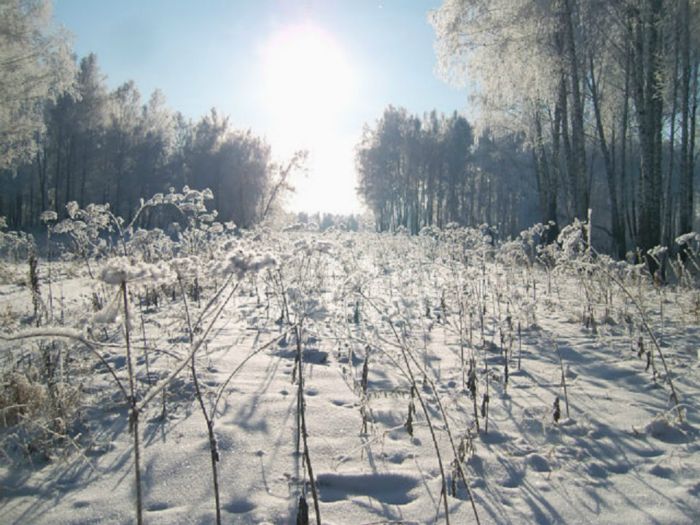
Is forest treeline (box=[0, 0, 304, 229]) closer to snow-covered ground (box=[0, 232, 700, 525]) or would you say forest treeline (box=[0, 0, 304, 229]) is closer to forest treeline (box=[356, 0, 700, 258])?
forest treeline (box=[356, 0, 700, 258])

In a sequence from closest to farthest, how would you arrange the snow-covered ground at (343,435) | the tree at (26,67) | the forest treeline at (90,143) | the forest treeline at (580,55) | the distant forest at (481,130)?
the snow-covered ground at (343,435) → the forest treeline at (580,55) → the distant forest at (481,130) → the tree at (26,67) → the forest treeline at (90,143)

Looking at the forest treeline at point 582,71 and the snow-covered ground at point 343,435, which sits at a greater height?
the forest treeline at point 582,71

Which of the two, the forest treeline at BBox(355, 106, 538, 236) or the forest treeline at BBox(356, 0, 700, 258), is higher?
the forest treeline at BBox(355, 106, 538, 236)

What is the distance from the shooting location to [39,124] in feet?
50.3

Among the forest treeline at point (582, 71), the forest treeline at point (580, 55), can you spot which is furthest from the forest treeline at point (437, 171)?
the forest treeline at point (580, 55)

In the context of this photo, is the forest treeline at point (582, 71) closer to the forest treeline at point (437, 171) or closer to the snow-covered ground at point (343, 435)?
the snow-covered ground at point (343, 435)

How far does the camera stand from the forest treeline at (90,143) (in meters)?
14.3

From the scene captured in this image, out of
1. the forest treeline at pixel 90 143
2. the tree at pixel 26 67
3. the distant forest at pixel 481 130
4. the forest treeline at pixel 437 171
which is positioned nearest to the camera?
the distant forest at pixel 481 130

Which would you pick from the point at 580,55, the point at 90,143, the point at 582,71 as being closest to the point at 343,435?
the point at 580,55

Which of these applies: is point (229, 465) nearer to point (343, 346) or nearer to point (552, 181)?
point (343, 346)

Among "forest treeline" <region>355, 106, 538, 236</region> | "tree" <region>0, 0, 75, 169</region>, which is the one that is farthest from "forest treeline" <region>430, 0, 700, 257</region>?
"forest treeline" <region>355, 106, 538, 236</region>

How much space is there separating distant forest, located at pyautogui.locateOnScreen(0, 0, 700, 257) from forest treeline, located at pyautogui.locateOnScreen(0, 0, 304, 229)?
0.27 feet

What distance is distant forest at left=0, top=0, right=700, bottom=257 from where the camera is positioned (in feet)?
29.7

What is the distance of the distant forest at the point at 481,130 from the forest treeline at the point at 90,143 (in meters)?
0.08
